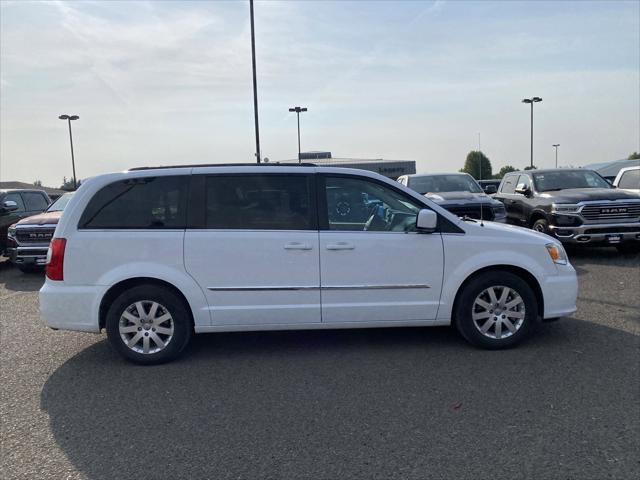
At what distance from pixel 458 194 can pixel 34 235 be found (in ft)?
28.3

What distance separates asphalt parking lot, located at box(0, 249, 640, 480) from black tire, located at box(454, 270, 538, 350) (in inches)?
6.5

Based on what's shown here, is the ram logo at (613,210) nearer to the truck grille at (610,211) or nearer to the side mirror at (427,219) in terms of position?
the truck grille at (610,211)

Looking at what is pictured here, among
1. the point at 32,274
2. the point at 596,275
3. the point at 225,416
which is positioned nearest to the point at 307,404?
the point at 225,416

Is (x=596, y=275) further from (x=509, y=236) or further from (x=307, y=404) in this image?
(x=307, y=404)

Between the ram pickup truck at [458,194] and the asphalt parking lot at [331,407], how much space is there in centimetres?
508

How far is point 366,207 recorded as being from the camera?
17.8 feet

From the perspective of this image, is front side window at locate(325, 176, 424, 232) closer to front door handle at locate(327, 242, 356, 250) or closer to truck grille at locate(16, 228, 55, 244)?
front door handle at locate(327, 242, 356, 250)

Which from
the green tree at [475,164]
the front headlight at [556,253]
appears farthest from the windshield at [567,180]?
the green tree at [475,164]

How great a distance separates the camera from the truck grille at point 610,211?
413 inches

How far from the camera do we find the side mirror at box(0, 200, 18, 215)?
40.5 feet

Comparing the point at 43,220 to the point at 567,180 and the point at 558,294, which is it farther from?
the point at 567,180

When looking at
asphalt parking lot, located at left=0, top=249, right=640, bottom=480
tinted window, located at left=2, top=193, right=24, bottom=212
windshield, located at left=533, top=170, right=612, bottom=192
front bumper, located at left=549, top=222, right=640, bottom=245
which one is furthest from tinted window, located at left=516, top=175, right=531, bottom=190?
tinted window, located at left=2, top=193, right=24, bottom=212

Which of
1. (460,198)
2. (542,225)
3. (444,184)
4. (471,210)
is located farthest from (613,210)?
(444,184)

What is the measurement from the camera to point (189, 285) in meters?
5.19
